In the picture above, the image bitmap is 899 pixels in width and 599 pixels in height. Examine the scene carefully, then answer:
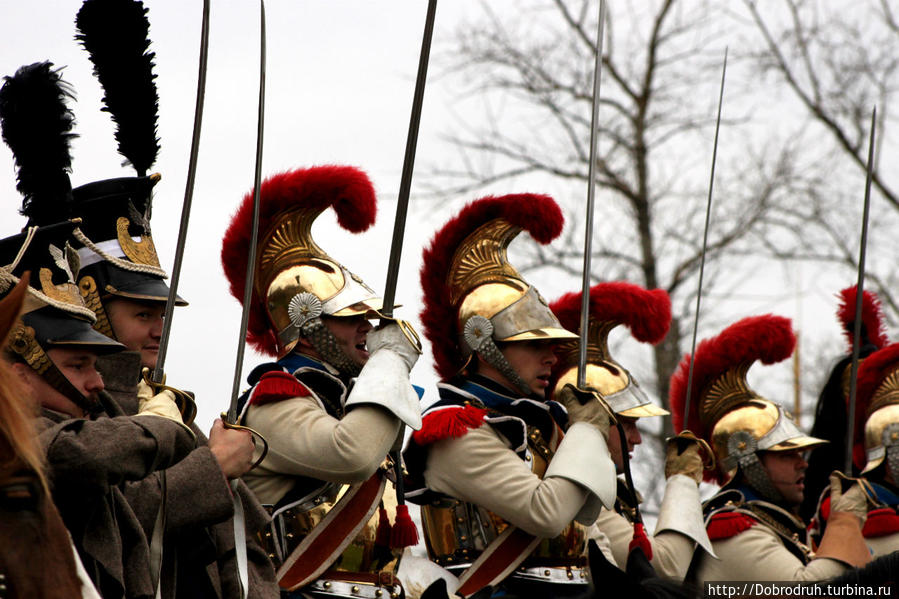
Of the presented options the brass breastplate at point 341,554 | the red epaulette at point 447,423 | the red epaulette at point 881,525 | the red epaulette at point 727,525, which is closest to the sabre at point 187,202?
the brass breastplate at point 341,554

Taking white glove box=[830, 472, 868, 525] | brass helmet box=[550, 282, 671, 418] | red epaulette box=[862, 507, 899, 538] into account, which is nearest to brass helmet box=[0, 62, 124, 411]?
brass helmet box=[550, 282, 671, 418]

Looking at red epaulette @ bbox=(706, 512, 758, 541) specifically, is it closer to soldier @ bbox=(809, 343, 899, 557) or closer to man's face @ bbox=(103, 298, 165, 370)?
soldier @ bbox=(809, 343, 899, 557)

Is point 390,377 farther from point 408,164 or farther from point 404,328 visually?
point 408,164

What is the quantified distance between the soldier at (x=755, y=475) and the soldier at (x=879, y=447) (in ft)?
0.96

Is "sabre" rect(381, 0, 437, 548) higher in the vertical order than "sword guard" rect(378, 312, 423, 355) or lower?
higher

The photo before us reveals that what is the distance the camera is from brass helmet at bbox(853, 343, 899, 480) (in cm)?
803

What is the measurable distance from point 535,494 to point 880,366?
3.60m

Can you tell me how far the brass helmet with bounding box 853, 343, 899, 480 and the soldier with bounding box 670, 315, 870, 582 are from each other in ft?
2.13

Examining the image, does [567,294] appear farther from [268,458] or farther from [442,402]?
[268,458]

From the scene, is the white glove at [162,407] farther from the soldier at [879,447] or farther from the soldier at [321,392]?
the soldier at [879,447]

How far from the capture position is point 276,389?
16.9ft

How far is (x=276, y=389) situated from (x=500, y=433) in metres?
1.03

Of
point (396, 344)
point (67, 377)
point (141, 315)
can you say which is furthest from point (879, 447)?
point (67, 377)

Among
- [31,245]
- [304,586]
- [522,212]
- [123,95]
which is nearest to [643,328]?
[522,212]
